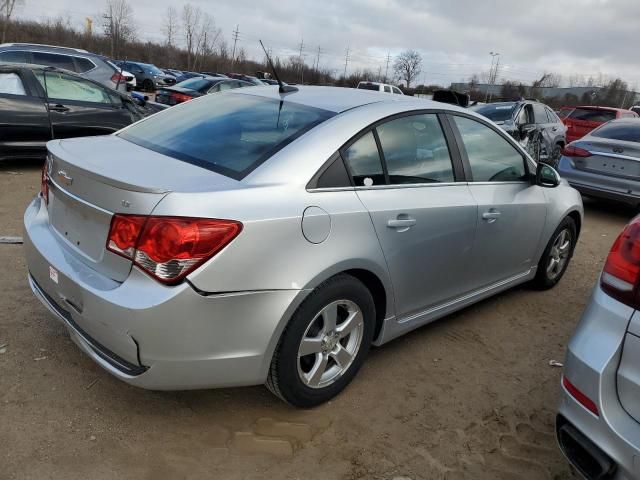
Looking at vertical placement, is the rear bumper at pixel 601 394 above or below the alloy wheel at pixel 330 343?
above

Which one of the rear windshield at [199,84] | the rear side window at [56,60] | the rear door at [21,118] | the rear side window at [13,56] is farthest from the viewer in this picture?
the rear windshield at [199,84]

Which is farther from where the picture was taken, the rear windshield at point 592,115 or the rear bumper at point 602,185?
the rear windshield at point 592,115

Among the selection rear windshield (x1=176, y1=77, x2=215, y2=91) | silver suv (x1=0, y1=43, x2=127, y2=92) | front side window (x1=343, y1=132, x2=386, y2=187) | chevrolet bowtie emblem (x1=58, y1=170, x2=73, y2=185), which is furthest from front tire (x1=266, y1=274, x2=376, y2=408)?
rear windshield (x1=176, y1=77, x2=215, y2=91)

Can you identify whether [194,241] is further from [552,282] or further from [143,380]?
[552,282]

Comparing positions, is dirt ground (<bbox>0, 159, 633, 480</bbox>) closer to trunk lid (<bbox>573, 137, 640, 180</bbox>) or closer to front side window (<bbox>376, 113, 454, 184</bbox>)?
front side window (<bbox>376, 113, 454, 184</bbox>)

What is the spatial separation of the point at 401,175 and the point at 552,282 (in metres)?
2.45

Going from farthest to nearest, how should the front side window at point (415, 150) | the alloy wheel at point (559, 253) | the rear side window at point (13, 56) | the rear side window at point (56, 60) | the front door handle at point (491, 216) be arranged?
the rear side window at point (56, 60), the rear side window at point (13, 56), the alloy wheel at point (559, 253), the front door handle at point (491, 216), the front side window at point (415, 150)

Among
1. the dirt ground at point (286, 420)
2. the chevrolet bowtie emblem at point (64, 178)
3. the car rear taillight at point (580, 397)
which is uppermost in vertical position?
the chevrolet bowtie emblem at point (64, 178)

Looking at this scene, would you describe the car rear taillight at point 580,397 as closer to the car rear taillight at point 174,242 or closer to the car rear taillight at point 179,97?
the car rear taillight at point 174,242

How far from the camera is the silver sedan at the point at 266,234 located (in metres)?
2.08

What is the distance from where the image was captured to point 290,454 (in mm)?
2383

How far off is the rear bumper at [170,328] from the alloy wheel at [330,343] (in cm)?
27

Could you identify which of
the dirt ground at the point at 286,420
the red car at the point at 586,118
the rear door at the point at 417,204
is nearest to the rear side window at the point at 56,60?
the dirt ground at the point at 286,420

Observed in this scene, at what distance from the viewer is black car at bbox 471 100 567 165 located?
1012 centimetres
